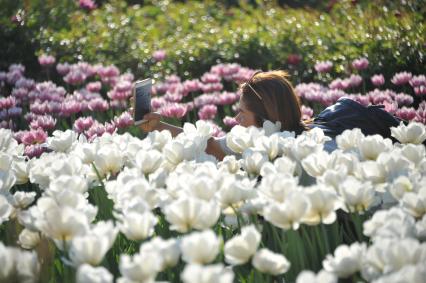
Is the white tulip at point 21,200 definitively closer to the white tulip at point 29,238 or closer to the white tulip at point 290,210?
the white tulip at point 29,238

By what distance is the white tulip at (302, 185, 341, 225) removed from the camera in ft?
5.73

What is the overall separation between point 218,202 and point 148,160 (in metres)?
0.41

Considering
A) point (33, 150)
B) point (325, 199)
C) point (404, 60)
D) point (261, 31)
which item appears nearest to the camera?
point (325, 199)

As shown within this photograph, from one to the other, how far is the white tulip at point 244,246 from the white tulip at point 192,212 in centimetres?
9

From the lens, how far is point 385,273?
148 centimetres

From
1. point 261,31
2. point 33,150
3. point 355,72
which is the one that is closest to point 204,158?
point 33,150

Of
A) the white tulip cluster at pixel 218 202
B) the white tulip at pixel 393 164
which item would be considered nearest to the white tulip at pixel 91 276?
the white tulip cluster at pixel 218 202

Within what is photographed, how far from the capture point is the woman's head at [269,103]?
134 inches

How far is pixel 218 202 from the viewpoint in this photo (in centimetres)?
189

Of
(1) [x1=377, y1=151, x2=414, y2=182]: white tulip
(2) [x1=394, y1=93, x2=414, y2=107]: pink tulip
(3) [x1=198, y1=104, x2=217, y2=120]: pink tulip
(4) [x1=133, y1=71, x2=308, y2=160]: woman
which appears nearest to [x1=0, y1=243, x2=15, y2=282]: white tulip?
(1) [x1=377, y1=151, x2=414, y2=182]: white tulip

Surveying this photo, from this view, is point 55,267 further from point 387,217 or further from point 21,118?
point 21,118

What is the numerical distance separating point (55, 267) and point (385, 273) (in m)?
1.13

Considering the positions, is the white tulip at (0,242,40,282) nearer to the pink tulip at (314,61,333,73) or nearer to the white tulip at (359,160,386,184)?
the white tulip at (359,160,386,184)

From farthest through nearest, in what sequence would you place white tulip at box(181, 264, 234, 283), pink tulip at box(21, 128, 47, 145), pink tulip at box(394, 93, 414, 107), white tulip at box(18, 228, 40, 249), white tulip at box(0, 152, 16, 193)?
pink tulip at box(394, 93, 414, 107)
pink tulip at box(21, 128, 47, 145)
white tulip at box(0, 152, 16, 193)
white tulip at box(18, 228, 40, 249)
white tulip at box(181, 264, 234, 283)
